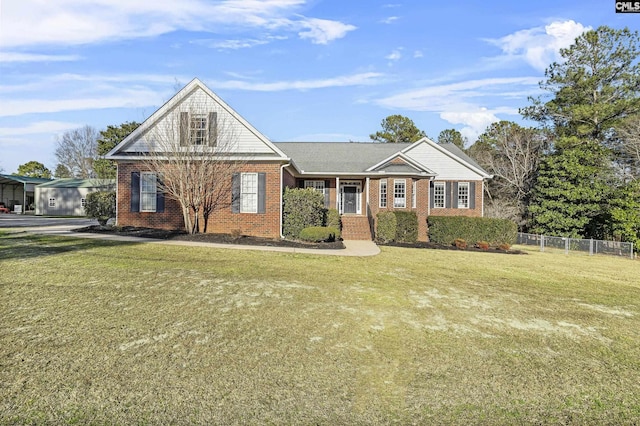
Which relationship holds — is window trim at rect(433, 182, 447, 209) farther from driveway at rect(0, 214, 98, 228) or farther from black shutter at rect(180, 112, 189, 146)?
driveway at rect(0, 214, 98, 228)

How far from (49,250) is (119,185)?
6776 millimetres

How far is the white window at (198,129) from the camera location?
617 inches

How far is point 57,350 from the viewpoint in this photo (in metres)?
4.40

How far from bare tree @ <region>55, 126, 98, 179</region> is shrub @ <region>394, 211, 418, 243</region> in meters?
53.9

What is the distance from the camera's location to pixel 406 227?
56.9 feet

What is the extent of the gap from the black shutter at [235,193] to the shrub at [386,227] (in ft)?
21.8

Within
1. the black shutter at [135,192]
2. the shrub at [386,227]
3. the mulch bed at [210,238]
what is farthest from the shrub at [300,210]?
the black shutter at [135,192]

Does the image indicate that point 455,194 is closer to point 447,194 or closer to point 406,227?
point 447,194

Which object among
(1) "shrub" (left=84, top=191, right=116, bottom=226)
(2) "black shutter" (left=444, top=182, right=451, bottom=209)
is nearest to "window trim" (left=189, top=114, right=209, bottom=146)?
(1) "shrub" (left=84, top=191, right=116, bottom=226)

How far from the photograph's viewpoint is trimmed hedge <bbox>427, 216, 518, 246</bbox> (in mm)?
17812

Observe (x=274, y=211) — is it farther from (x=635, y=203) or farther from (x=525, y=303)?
(x=635, y=203)

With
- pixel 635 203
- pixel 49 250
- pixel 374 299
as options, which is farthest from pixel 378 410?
pixel 635 203

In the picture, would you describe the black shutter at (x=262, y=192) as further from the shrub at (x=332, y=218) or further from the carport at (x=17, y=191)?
the carport at (x=17, y=191)

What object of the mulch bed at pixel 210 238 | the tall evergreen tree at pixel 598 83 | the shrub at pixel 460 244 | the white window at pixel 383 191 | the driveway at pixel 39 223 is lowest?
the shrub at pixel 460 244
